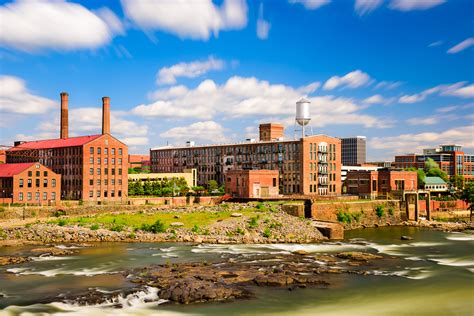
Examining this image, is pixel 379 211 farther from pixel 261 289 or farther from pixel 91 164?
pixel 261 289

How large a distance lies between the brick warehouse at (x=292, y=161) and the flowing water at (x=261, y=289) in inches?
1988

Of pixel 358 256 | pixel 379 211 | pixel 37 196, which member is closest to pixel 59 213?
pixel 37 196

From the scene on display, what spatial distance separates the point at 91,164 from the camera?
315ft

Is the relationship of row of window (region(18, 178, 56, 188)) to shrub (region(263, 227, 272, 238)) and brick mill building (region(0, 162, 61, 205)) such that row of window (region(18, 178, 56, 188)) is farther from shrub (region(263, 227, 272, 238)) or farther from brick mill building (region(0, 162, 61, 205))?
shrub (region(263, 227, 272, 238))

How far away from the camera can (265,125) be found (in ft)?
460

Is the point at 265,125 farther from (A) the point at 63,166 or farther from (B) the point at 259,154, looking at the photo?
(A) the point at 63,166

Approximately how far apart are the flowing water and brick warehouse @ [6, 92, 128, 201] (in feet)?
136

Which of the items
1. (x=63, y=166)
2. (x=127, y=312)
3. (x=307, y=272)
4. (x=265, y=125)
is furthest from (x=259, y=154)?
(x=127, y=312)

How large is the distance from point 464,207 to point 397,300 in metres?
89.1

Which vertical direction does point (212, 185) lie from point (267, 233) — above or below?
above

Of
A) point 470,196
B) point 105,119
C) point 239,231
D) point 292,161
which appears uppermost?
point 105,119

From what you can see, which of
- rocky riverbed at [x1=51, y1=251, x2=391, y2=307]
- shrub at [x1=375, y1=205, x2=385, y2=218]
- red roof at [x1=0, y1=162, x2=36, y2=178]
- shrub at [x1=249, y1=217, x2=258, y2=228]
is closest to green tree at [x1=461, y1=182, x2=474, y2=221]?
shrub at [x1=375, y1=205, x2=385, y2=218]

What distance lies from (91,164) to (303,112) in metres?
47.9

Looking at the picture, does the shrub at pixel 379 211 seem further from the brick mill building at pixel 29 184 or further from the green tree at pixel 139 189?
the brick mill building at pixel 29 184
